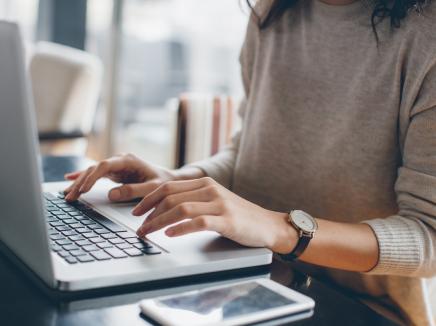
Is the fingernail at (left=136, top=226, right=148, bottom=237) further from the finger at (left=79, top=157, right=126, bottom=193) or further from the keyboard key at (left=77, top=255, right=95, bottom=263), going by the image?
the finger at (left=79, top=157, right=126, bottom=193)

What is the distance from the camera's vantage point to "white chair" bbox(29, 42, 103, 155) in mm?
2494

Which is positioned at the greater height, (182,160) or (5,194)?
(5,194)

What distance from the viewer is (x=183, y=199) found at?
2.14 ft

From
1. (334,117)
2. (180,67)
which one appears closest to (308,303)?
(334,117)

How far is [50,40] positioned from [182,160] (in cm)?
210

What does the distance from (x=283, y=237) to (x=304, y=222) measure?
4 centimetres

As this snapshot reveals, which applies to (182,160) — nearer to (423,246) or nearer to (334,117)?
(334,117)

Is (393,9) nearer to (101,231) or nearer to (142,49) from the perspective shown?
(101,231)

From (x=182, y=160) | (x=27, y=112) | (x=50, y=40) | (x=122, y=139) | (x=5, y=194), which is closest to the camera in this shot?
(x=27, y=112)

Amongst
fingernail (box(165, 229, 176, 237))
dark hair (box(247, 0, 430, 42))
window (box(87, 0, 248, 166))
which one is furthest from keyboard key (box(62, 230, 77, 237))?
window (box(87, 0, 248, 166))

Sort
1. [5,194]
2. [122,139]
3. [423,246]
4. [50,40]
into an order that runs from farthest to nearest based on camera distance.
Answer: [122,139], [50,40], [423,246], [5,194]

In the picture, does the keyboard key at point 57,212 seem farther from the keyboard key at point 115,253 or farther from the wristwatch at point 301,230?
the wristwatch at point 301,230

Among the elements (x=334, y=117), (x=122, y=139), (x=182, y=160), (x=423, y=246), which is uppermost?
(x=334, y=117)

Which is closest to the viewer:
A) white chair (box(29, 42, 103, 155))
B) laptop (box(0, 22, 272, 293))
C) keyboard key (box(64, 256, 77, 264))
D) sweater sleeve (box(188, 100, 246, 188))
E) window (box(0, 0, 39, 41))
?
laptop (box(0, 22, 272, 293))
